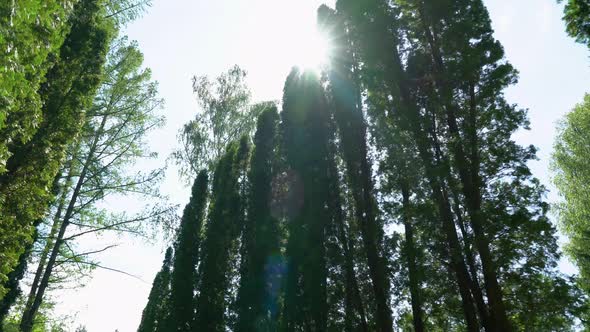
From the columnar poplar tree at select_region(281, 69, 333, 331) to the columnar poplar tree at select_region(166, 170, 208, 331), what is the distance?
5473 millimetres

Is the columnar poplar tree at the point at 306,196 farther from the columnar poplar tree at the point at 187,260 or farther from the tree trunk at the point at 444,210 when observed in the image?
the tree trunk at the point at 444,210

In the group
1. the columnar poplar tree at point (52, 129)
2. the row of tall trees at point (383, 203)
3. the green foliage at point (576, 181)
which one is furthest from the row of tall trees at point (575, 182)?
the columnar poplar tree at point (52, 129)

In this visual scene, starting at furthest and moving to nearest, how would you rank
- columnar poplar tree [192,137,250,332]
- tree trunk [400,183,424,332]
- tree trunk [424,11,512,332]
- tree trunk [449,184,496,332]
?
columnar poplar tree [192,137,250,332]
tree trunk [400,183,424,332]
tree trunk [449,184,496,332]
tree trunk [424,11,512,332]

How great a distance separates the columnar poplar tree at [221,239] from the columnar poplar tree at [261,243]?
3.45 ft

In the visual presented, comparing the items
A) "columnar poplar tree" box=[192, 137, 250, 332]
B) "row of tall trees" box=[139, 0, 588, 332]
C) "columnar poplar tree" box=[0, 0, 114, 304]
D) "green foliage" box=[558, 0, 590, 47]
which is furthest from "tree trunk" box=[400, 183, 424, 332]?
"columnar poplar tree" box=[192, 137, 250, 332]

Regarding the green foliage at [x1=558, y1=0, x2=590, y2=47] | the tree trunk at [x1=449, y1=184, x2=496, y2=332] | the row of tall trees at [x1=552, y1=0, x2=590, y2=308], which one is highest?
the row of tall trees at [x1=552, y1=0, x2=590, y2=308]

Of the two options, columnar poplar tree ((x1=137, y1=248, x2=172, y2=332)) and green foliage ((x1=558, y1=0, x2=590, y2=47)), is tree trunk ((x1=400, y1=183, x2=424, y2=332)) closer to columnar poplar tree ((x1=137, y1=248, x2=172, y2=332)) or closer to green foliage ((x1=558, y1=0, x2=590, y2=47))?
green foliage ((x1=558, y1=0, x2=590, y2=47))

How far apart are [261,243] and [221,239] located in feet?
8.61

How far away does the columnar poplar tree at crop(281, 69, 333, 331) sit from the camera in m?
15.4

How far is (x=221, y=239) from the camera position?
64.6 feet

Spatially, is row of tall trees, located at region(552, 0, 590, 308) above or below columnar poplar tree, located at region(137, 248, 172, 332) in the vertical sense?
above

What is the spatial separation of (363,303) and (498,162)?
8111 mm

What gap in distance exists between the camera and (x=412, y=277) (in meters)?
12.0

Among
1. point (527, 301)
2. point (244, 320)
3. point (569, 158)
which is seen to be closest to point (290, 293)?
point (244, 320)
